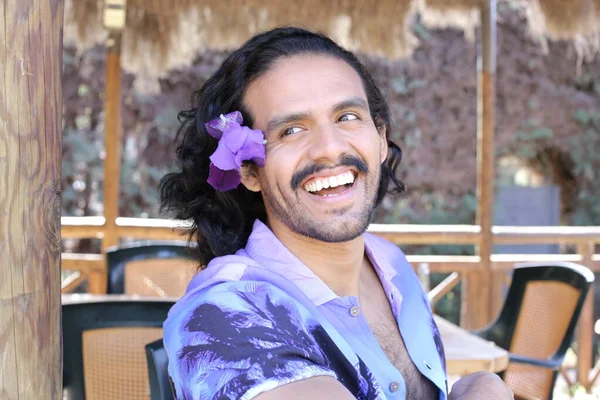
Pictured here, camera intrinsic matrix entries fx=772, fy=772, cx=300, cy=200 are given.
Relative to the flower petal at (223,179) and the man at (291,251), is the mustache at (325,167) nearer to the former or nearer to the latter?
the man at (291,251)

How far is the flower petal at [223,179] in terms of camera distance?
5.23 ft

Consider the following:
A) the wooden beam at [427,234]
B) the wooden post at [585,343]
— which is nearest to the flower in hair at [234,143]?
the wooden beam at [427,234]

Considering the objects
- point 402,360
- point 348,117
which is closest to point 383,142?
point 348,117

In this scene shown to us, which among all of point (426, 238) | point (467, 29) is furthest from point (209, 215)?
point (467, 29)

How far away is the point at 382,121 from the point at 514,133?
7.11 metres

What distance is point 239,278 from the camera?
1357 mm

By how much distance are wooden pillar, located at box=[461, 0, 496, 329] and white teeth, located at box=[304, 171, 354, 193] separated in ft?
11.0

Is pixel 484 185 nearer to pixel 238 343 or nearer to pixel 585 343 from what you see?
pixel 585 343

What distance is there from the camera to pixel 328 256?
62.3 inches

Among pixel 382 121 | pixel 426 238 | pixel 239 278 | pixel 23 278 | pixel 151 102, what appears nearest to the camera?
pixel 23 278

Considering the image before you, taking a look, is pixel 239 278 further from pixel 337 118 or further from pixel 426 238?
pixel 426 238

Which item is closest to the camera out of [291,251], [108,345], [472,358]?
[291,251]

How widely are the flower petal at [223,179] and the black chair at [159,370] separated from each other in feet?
1.22

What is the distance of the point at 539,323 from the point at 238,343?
2.36 metres
